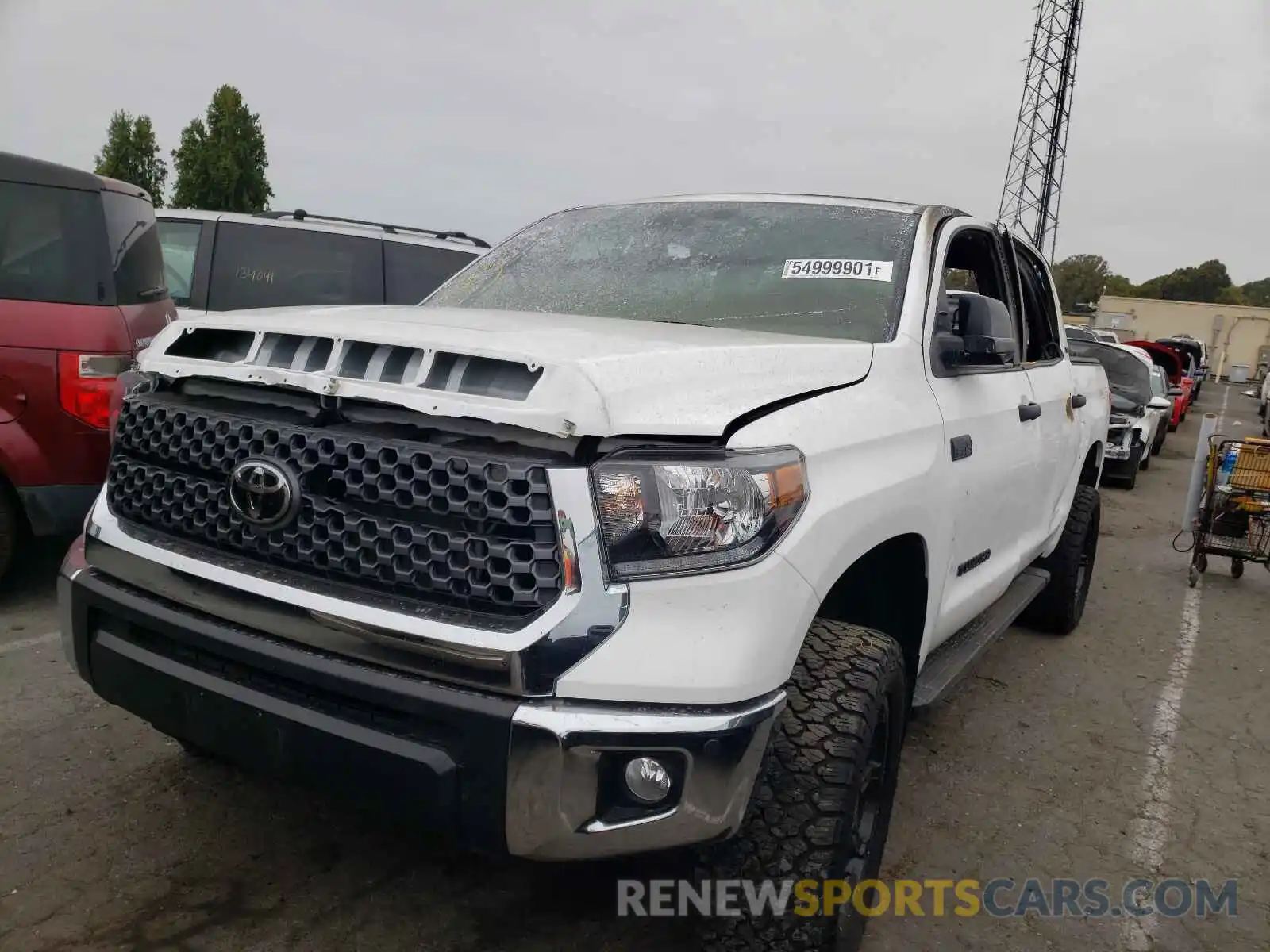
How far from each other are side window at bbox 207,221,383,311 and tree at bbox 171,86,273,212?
35873 millimetres

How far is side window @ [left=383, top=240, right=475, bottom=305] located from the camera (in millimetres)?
7746

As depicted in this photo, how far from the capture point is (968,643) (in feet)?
11.5

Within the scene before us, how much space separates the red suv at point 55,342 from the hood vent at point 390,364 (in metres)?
2.38

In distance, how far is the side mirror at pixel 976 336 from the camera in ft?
9.95

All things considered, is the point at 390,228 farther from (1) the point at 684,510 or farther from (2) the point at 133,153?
(2) the point at 133,153

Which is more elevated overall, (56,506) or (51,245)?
(51,245)

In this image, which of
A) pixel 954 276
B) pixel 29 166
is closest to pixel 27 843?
pixel 29 166

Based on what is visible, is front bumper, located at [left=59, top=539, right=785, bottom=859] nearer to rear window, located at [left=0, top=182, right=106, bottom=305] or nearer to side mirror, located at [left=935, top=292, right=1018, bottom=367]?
side mirror, located at [left=935, top=292, right=1018, bottom=367]

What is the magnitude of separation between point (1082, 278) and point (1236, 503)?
108 metres

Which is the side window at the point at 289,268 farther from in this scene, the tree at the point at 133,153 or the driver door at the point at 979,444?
the tree at the point at 133,153

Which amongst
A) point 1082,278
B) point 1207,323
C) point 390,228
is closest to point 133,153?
point 390,228

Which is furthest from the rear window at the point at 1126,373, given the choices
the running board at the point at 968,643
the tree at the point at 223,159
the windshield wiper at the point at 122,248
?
the tree at the point at 223,159

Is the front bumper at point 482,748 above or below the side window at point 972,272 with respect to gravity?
below

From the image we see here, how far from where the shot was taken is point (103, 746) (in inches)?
131
